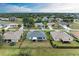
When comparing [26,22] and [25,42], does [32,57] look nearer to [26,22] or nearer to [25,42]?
[25,42]

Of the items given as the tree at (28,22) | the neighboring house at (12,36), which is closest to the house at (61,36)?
the tree at (28,22)

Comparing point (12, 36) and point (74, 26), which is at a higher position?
point (74, 26)

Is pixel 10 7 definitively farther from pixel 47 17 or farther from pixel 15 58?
pixel 15 58

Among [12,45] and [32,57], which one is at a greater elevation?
[12,45]

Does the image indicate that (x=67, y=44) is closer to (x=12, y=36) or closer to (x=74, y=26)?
(x=74, y=26)

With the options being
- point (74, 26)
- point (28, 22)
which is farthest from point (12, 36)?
point (74, 26)

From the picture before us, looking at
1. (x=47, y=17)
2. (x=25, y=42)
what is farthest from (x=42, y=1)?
(x=25, y=42)

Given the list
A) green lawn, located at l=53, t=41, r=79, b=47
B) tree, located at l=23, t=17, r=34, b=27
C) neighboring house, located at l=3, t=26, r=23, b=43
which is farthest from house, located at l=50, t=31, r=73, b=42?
neighboring house, located at l=3, t=26, r=23, b=43

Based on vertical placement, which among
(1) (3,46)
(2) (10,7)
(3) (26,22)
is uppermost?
(2) (10,7)

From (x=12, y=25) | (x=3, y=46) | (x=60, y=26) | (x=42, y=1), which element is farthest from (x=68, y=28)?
(x=3, y=46)
